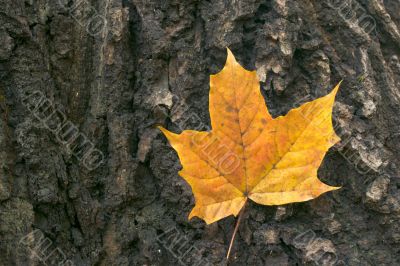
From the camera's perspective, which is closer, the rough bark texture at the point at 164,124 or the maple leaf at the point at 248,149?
the maple leaf at the point at 248,149

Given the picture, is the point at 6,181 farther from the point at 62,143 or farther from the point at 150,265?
the point at 150,265

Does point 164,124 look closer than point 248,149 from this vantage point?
No

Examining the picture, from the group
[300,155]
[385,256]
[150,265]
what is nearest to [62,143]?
[150,265]

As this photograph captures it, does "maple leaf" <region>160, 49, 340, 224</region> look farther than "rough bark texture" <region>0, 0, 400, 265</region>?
No
